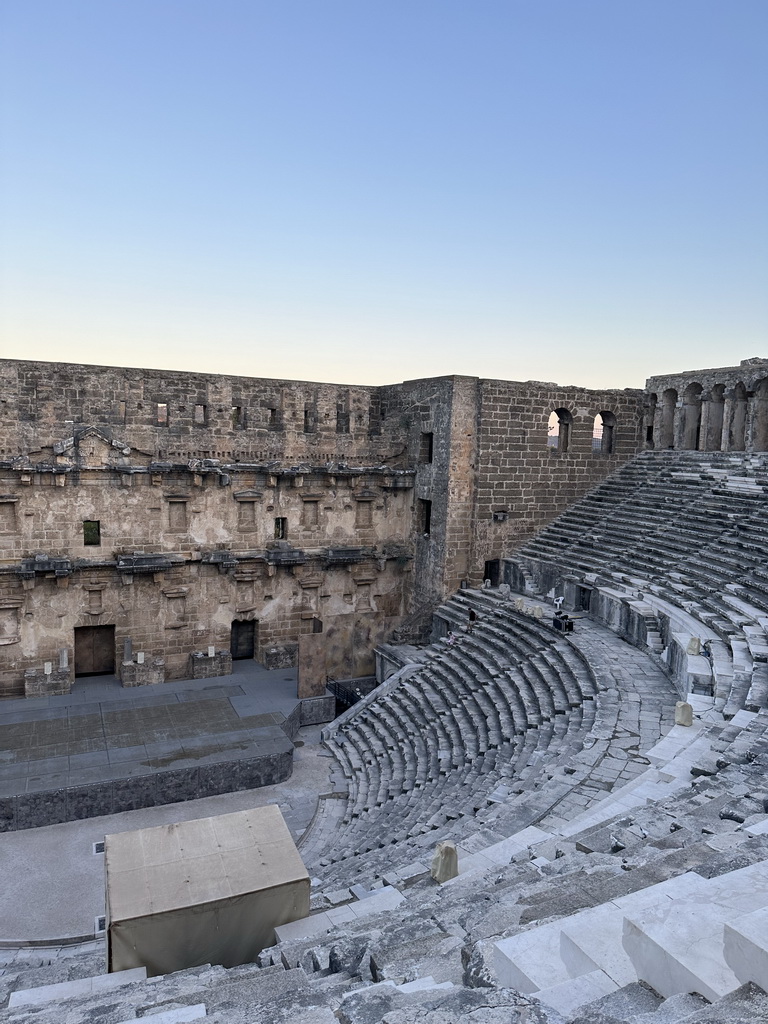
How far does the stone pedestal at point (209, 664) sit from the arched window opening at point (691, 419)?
15.1 m

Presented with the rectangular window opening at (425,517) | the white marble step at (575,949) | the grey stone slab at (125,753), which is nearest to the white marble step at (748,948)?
the white marble step at (575,949)

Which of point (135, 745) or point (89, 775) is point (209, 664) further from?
point (89, 775)

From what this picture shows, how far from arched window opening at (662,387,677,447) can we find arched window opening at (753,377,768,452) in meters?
3.20

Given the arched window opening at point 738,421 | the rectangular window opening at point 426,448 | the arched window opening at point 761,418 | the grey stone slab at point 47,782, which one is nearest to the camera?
the grey stone slab at point 47,782

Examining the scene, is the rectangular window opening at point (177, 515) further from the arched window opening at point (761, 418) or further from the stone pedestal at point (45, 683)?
the arched window opening at point (761, 418)

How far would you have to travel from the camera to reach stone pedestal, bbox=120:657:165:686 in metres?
19.3

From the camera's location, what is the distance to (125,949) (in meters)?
5.55

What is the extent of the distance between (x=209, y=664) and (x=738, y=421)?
53.5 feet

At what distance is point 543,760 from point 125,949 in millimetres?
6374

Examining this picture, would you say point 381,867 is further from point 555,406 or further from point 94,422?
point 555,406

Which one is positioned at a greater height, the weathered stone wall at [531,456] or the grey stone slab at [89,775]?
the weathered stone wall at [531,456]

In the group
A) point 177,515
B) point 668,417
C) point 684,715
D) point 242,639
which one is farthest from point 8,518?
point 668,417

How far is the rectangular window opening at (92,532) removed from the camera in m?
19.0

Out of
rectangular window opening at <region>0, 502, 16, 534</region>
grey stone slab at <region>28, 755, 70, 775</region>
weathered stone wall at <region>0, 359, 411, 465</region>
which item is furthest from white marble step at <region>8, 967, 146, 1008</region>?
weathered stone wall at <region>0, 359, 411, 465</region>
